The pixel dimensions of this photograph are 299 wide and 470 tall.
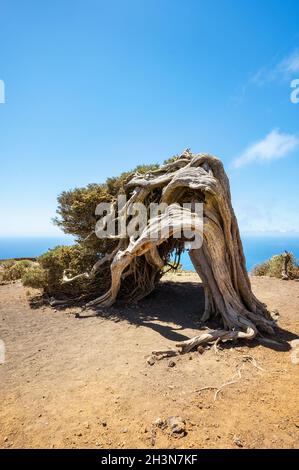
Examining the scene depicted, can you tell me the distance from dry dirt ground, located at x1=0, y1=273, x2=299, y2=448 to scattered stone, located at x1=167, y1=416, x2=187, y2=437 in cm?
7

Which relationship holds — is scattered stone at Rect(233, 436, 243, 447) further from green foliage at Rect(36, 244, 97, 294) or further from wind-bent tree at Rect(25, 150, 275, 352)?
green foliage at Rect(36, 244, 97, 294)

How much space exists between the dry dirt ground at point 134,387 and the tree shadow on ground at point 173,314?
0.28 feet

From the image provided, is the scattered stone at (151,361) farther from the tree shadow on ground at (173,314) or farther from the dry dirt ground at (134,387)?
the tree shadow on ground at (173,314)

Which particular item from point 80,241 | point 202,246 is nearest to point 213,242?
point 202,246

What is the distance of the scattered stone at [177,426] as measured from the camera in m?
4.02

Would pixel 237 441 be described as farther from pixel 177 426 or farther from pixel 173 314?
pixel 173 314

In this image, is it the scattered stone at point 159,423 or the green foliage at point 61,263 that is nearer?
the scattered stone at point 159,423

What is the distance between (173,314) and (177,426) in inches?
225

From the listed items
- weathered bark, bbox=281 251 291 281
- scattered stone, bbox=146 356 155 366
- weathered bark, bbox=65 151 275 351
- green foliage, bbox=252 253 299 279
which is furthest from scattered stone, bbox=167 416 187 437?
green foliage, bbox=252 253 299 279

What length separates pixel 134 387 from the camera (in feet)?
17.3

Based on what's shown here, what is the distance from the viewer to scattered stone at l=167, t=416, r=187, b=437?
4.02 metres

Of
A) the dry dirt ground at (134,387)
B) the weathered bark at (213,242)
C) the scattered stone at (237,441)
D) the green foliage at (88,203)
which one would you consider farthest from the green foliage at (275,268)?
the scattered stone at (237,441)
